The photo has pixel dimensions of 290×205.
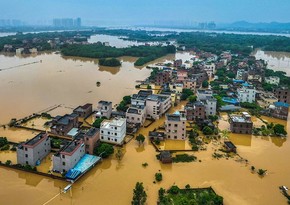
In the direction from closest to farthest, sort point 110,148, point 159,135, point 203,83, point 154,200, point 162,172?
point 154,200 → point 162,172 → point 110,148 → point 159,135 → point 203,83

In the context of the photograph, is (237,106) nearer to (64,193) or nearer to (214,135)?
(214,135)

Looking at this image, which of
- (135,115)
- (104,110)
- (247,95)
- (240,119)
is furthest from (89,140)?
(247,95)

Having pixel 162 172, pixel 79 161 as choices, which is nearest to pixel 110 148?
pixel 79 161

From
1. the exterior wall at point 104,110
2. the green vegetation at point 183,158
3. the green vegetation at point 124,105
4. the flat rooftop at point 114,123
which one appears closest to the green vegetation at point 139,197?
the green vegetation at point 183,158

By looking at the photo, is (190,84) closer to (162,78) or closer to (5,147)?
(162,78)

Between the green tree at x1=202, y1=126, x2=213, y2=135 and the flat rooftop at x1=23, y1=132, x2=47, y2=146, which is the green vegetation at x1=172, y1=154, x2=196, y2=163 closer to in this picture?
the green tree at x1=202, y1=126, x2=213, y2=135

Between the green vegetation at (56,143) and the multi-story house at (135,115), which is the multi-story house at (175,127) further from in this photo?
the green vegetation at (56,143)
